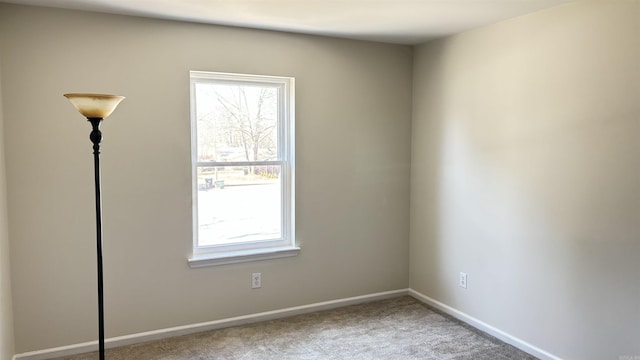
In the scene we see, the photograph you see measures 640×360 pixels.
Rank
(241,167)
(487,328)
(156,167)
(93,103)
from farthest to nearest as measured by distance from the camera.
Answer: (241,167) < (487,328) < (156,167) < (93,103)

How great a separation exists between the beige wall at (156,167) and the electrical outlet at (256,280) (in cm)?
4

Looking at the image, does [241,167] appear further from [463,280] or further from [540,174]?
[540,174]

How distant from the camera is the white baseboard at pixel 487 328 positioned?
3.00 meters

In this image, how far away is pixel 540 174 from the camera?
2.96 m

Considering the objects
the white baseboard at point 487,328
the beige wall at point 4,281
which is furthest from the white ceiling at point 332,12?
the white baseboard at point 487,328

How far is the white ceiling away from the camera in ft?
9.03

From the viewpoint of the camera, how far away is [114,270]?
3.13 m

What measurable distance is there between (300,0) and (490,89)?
1.53m

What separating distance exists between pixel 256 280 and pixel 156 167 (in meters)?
1.15

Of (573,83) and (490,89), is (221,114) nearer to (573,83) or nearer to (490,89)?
(490,89)

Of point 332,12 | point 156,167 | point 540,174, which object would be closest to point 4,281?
point 156,167

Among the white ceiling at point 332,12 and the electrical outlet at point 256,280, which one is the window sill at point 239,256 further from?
the white ceiling at point 332,12

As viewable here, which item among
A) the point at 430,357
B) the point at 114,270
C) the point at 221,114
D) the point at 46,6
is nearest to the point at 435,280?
the point at 430,357

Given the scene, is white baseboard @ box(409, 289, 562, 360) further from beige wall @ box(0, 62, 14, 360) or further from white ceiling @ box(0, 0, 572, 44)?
beige wall @ box(0, 62, 14, 360)
